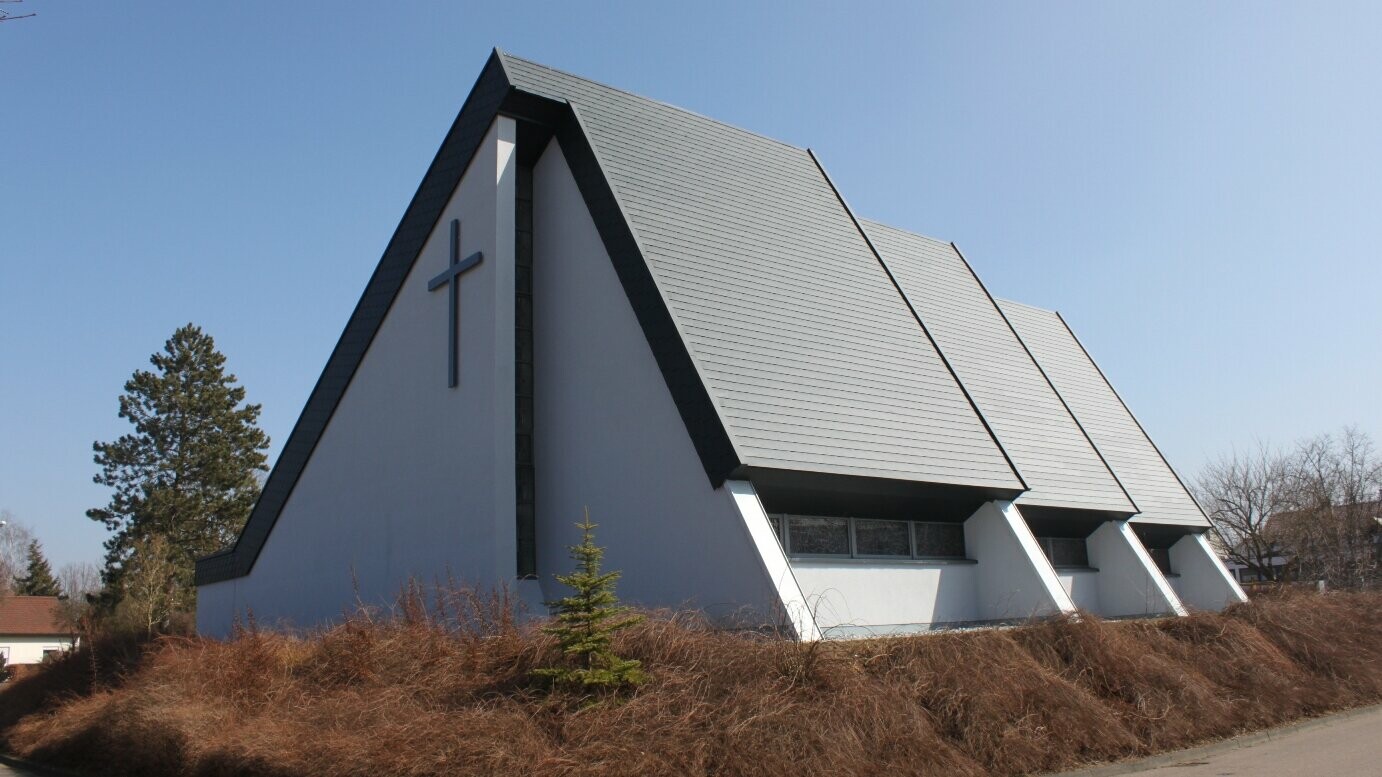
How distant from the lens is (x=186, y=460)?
4312 centimetres

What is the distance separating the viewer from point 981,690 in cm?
1016

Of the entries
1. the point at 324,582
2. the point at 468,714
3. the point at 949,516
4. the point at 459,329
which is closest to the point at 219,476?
the point at 324,582

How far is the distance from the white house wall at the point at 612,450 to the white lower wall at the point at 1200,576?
13.4 meters

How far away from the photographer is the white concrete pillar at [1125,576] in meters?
19.1

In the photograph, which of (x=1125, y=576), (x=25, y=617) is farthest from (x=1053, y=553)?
(x=25, y=617)

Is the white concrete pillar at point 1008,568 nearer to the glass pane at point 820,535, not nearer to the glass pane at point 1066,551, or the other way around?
the glass pane at point 820,535

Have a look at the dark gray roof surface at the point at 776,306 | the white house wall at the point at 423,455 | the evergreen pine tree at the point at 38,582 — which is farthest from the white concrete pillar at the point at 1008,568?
the evergreen pine tree at the point at 38,582

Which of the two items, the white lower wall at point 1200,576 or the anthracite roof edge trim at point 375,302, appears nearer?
the anthracite roof edge trim at point 375,302

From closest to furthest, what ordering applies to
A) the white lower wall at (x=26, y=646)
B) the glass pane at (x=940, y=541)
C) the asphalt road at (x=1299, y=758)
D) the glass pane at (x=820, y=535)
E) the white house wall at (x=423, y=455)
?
the asphalt road at (x=1299, y=758)
the glass pane at (x=820, y=535)
the white house wall at (x=423, y=455)
the glass pane at (x=940, y=541)
the white lower wall at (x=26, y=646)

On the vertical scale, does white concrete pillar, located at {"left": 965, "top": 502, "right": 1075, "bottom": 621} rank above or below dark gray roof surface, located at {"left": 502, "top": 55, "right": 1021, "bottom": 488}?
below

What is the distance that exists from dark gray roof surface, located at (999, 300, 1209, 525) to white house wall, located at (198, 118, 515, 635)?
1334 cm

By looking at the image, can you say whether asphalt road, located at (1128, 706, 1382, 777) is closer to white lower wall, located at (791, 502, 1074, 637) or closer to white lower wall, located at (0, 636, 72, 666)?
white lower wall, located at (791, 502, 1074, 637)

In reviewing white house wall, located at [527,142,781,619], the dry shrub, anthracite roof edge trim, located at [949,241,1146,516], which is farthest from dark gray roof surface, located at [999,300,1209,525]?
white house wall, located at [527,142,781,619]

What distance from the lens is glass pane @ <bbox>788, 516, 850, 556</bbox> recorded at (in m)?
15.2
